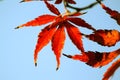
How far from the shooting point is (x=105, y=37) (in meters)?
0.37

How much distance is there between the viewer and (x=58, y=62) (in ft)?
1.21

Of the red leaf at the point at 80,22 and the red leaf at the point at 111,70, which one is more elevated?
the red leaf at the point at 80,22

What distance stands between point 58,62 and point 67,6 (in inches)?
5.7

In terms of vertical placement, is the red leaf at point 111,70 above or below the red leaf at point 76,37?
below

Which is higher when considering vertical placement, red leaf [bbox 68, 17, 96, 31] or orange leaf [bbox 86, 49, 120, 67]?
red leaf [bbox 68, 17, 96, 31]

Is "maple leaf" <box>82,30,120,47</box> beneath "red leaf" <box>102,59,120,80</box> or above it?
above

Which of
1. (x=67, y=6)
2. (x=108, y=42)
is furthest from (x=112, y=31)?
(x=67, y=6)

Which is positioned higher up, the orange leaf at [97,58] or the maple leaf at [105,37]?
the maple leaf at [105,37]

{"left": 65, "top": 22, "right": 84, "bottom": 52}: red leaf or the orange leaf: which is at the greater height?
{"left": 65, "top": 22, "right": 84, "bottom": 52}: red leaf

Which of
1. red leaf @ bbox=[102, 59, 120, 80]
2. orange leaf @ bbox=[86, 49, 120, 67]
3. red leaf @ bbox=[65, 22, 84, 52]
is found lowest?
red leaf @ bbox=[102, 59, 120, 80]

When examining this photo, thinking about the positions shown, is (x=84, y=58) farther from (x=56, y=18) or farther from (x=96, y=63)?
(x=56, y=18)

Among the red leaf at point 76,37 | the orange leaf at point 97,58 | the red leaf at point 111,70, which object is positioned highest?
the red leaf at point 76,37

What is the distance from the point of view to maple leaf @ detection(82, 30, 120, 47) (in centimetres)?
37

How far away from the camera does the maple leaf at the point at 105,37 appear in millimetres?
367
